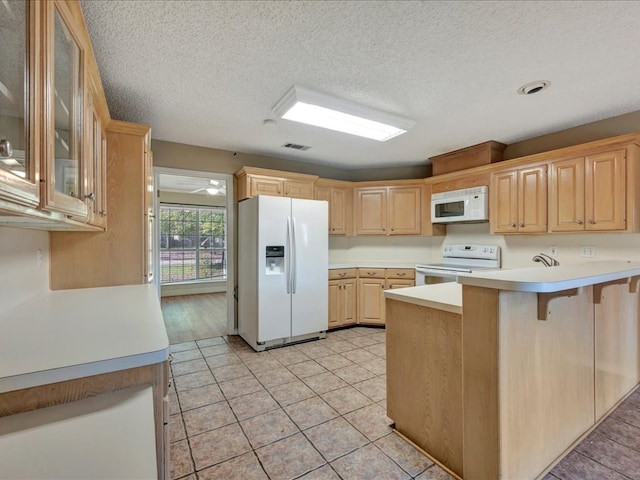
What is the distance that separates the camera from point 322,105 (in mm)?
2400

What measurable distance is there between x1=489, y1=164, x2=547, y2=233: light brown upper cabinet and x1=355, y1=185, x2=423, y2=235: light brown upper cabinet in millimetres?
1058

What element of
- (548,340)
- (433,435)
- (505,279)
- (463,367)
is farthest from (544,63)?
(433,435)

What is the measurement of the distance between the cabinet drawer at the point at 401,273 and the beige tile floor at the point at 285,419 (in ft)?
3.93

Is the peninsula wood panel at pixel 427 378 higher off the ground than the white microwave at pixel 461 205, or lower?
lower

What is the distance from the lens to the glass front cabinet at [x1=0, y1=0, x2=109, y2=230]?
2.61 feet

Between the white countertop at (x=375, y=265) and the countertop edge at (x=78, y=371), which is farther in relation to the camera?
the white countertop at (x=375, y=265)

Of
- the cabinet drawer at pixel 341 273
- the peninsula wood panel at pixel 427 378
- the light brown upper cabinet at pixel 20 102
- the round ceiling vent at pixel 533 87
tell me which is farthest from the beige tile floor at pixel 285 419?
the round ceiling vent at pixel 533 87

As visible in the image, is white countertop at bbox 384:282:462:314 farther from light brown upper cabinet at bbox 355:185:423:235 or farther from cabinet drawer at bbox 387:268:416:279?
light brown upper cabinet at bbox 355:185:423:235

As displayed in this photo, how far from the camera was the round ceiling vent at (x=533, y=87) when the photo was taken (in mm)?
2197

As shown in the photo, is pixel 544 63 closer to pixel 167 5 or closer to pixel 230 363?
pixel 167 5

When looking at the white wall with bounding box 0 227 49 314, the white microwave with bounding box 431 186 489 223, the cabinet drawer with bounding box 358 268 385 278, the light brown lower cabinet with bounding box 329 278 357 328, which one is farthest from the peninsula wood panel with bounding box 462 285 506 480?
the cabinet drawer with bounding box 358 268 385 278

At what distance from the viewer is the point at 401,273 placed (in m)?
4.23

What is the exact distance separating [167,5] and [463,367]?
2.33 m

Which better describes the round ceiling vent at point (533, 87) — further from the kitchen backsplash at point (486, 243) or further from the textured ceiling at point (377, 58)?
the kitchen backsplash at point (486, 243)
